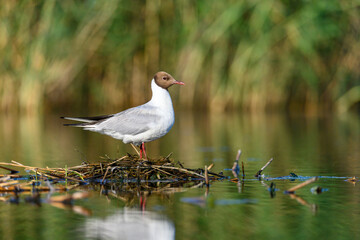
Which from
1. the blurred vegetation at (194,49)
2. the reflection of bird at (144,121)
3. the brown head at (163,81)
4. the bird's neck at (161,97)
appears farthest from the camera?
the blurred vegetation at (194,49)

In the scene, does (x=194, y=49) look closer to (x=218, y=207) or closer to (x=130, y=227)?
(x=218, y=207)

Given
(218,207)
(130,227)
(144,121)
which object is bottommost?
(130,227)

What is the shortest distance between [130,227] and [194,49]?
47.6 feet

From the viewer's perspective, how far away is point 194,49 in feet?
61.3

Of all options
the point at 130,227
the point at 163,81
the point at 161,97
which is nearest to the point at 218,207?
the point at 130,227

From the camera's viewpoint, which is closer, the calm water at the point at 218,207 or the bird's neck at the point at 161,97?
the calm water at the point at 218,207

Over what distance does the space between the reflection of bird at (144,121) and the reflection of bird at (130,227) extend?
2254 millimetres

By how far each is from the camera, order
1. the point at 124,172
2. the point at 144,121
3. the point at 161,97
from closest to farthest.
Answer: the point at 124,172 → the point at 144,121 → the point at 161,97

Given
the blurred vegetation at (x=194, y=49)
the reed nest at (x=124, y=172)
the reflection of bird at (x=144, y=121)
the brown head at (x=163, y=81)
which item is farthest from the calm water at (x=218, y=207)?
the blurred vegetation at (x=194, y=49)

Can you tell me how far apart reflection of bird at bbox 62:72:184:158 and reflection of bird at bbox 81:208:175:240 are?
225cm

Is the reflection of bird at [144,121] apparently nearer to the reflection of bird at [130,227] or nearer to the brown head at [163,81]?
the brown head at [163,81]

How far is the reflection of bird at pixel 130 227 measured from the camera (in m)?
4.23

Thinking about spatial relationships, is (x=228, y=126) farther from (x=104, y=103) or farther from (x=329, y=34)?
(x=104, y=103)

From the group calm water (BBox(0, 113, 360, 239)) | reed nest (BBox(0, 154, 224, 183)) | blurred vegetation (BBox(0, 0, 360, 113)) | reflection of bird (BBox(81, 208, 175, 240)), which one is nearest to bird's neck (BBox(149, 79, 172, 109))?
reed nest (BBox(0, 154, 224, 183))
